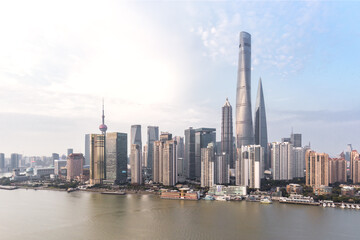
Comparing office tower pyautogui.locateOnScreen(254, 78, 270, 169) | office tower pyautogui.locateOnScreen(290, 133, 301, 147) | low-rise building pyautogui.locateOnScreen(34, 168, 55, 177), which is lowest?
low-rise building pyautogui.locateOnScreen(34, 168, 55, 177)

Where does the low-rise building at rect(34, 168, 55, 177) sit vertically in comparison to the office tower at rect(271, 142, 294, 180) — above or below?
below

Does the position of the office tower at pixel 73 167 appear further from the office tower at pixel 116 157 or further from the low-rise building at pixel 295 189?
the low-rise building at pixel 295 189

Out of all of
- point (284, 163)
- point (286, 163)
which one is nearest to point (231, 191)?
point (284, 163)

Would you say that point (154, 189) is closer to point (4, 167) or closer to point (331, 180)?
point (331, 180)

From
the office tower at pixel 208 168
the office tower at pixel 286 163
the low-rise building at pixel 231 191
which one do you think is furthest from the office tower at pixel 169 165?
the office tower at pixel 286 163

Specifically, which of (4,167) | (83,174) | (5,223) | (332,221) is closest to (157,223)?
(5,223)

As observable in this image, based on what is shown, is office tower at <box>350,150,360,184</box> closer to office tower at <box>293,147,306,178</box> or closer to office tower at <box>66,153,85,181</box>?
office tower at <box>293,147,306,178</box>

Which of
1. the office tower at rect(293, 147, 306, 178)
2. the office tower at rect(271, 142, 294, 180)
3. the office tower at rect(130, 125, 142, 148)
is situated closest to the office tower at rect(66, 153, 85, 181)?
the office tower at rect(130, 125, 142, 148)
